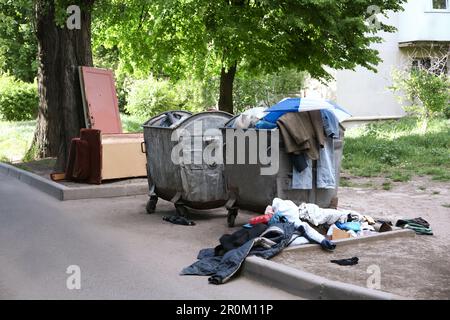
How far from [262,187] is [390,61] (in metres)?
19.2

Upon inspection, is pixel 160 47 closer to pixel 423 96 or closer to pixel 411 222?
pixel 423 96

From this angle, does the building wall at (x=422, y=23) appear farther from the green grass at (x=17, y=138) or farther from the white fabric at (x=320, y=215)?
the white fabric at (x=320, y=215)

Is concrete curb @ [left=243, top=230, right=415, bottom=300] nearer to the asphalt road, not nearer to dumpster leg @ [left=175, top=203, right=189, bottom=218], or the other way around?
the asphalt road

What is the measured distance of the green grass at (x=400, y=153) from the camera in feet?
47.3

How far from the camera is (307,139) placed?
8.72m

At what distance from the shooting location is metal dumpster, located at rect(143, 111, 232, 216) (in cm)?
996

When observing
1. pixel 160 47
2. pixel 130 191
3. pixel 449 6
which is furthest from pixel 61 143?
pixel 449 6

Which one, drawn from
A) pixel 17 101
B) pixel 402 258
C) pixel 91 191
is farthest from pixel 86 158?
pixel 17 101

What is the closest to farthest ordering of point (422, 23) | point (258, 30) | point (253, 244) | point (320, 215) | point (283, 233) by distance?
point (253, 244), point (283, 233), point (320, 215), point (258, 30), point (422, 23)

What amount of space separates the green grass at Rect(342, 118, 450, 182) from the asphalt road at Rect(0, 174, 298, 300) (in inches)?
207

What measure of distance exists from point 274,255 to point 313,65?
Answer: 1102 centimetres

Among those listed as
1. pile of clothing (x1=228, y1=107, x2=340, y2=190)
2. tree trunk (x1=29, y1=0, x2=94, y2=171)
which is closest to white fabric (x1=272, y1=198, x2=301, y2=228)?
pile of clothing (x1=228, y1=107, x2=340, y2=190)

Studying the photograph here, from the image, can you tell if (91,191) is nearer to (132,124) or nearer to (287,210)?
(287,210)

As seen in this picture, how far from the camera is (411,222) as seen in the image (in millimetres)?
8758
